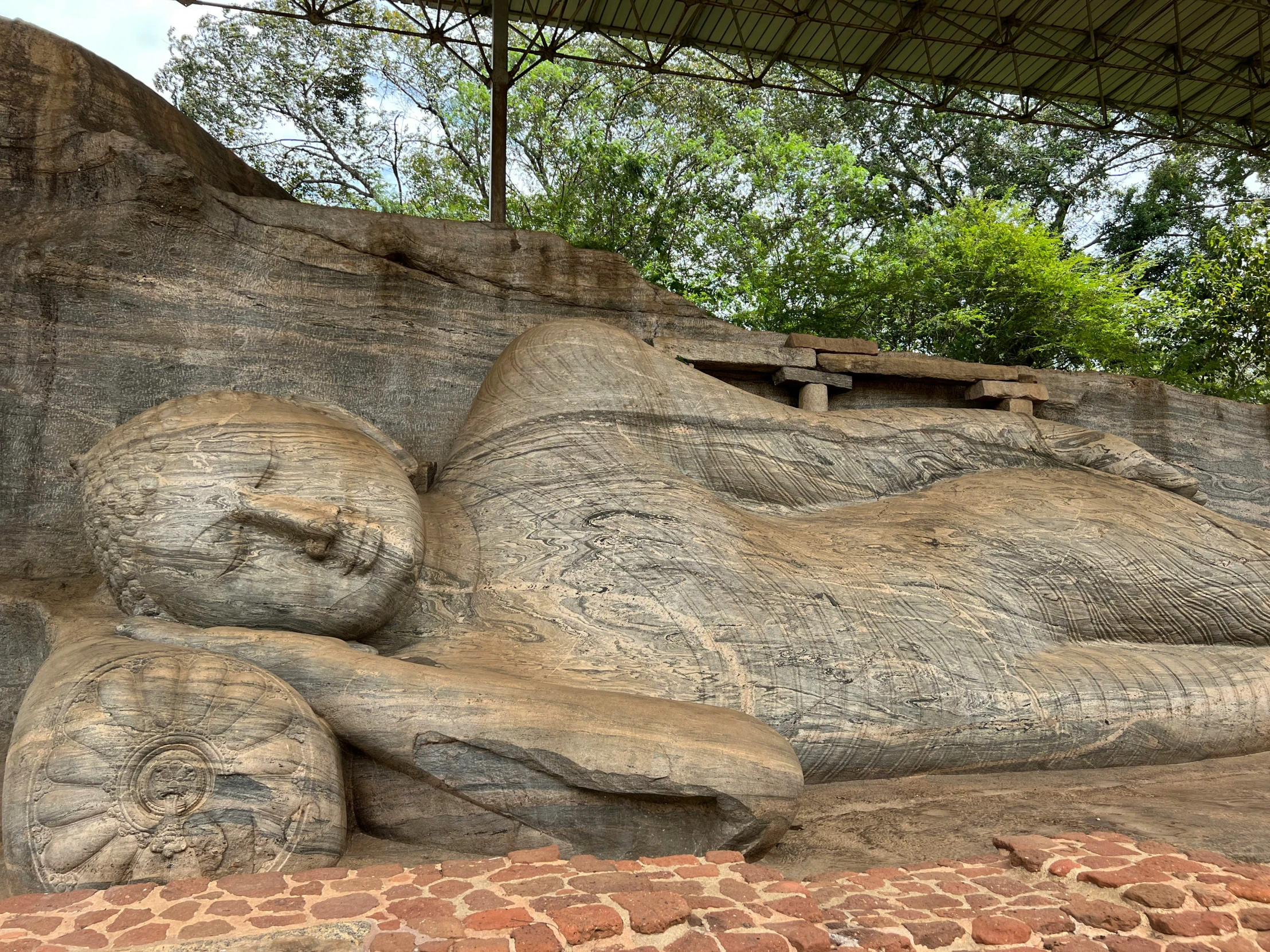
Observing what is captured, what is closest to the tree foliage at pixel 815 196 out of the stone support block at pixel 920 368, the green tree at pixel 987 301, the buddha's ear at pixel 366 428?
the green tree at pixel 987 301

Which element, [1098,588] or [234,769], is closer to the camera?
[234,769]

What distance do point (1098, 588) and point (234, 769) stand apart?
290 cm

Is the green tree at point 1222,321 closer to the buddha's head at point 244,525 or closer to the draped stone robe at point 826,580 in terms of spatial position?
the draped stone robe at point 826,580

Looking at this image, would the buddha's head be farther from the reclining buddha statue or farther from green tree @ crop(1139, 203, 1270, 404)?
green tree @ crop(1139, 203, 1270, 404)

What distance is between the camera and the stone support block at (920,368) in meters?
5.52

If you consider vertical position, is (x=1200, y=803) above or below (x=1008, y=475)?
below

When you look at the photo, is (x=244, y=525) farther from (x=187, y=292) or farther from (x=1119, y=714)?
(x=1119, y=714)

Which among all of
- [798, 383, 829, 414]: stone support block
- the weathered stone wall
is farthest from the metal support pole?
[798, 383, 829, 414]: stone support block

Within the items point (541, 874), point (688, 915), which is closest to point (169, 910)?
point (541, 874)

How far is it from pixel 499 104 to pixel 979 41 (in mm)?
4203

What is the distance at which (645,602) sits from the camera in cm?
336

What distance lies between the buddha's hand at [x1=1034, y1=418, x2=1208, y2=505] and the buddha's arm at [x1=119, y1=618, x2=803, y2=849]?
7.71ft

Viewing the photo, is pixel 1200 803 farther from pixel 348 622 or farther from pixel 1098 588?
pixel 348 622

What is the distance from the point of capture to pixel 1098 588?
3.70 m
